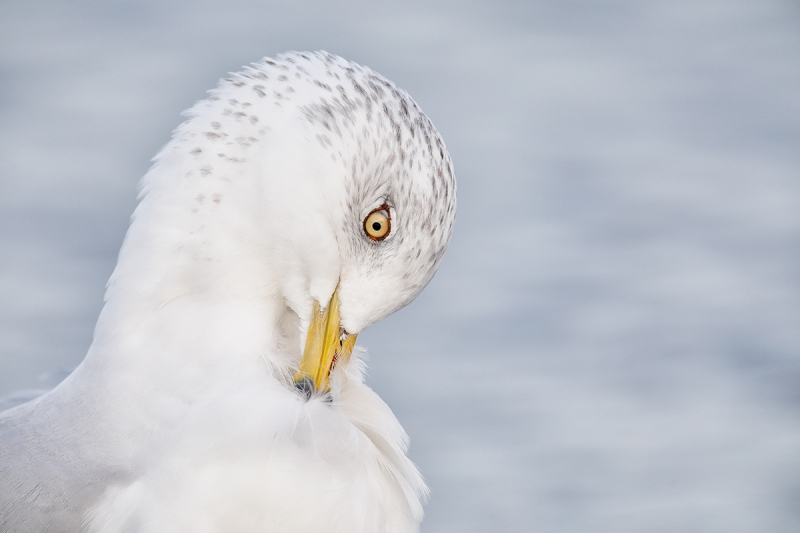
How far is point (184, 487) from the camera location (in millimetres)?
2262

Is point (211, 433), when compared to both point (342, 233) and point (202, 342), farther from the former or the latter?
point (342, 233)

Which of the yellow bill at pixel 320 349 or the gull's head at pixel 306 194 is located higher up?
the gull's head at pixel 306 194

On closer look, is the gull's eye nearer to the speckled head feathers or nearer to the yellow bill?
the speckled head feathers

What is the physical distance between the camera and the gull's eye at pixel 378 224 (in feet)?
8.04

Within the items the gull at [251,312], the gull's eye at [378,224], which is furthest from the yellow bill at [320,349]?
the gull's eye at [378,224]

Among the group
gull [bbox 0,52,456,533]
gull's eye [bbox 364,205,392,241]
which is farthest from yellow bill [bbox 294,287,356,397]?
gull's eye [bbox 364,205,392,241]

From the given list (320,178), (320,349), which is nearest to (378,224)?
(320,178)

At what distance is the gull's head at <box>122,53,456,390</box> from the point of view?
95.2 inches

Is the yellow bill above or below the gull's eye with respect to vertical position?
below

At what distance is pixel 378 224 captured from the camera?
8.05ft

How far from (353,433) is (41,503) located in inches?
28.1

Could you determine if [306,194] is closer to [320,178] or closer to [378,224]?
[320,178]

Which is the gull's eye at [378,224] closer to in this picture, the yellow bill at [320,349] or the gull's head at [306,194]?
the gull's head at [306,194]

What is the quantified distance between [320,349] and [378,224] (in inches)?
13.0
